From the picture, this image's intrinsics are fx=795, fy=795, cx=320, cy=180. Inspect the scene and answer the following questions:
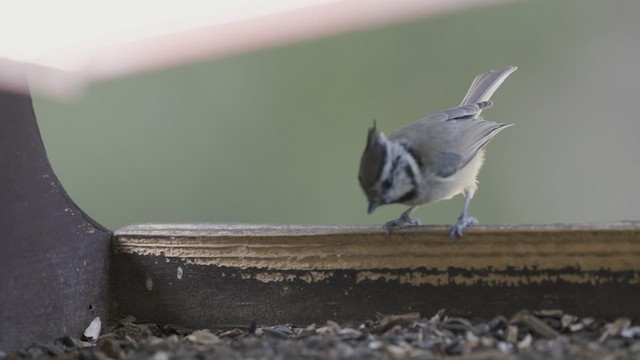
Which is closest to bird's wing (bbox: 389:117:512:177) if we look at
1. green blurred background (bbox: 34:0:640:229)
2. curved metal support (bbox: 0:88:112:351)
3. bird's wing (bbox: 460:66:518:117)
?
bird's wing (bbox: 460:66:518:117)

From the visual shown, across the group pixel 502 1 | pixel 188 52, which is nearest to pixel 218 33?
pixel 188 52

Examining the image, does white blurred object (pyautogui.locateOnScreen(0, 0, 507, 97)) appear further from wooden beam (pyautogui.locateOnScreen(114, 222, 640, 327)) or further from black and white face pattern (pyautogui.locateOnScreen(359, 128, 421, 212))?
black and white face pattern (pyautogui.locateOnScreen(359, 128, 421, 212))

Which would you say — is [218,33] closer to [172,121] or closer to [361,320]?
[172,121]

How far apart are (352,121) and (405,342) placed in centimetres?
432

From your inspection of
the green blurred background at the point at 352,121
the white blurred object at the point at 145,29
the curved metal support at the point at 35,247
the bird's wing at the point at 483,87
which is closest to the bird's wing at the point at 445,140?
the bird's wing at the point at 483,87

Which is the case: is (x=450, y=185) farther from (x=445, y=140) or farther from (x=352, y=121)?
(x=352, y=121)

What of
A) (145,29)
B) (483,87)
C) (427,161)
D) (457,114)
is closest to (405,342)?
(427,161)

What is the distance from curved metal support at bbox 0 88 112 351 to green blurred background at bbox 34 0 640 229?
333cm

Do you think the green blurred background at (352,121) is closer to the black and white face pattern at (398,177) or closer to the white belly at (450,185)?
the white belly at (450,185)

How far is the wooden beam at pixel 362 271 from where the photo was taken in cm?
273

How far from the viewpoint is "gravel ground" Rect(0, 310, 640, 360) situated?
8.13 feet

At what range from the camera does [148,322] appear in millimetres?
3326

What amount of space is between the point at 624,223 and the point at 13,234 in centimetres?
218

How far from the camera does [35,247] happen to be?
298 centimetres
